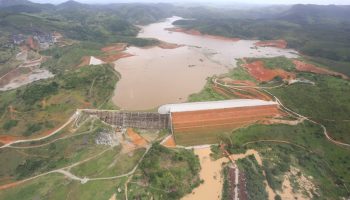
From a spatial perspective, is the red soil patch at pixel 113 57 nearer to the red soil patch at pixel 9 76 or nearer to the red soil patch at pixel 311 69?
the red soil patch at pixel 9 76

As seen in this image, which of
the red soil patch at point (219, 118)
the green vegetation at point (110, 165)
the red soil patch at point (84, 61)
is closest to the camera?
the green vegetation at point (110, 165)

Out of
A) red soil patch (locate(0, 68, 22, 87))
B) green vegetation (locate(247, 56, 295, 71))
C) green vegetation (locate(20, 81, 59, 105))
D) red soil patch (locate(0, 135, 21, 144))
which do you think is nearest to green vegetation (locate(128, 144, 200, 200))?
red soil patch (locate(0, 135, 21, 144))

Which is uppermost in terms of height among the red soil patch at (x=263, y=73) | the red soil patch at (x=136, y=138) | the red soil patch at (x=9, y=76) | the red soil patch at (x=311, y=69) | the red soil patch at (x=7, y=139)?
the red soil patch at (x=311, y=69)

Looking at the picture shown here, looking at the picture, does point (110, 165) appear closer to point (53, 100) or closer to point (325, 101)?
point (53, 100)

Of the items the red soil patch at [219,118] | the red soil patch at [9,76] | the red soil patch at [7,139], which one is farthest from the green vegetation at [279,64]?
the red soil patch at [9,76]

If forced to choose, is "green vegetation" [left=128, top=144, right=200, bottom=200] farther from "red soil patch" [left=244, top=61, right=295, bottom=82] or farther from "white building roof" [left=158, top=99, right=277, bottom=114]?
"red soil patch" [left=244, top=61, right=295, bottom=82]

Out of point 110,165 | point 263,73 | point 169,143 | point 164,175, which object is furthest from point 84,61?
point 164,175
